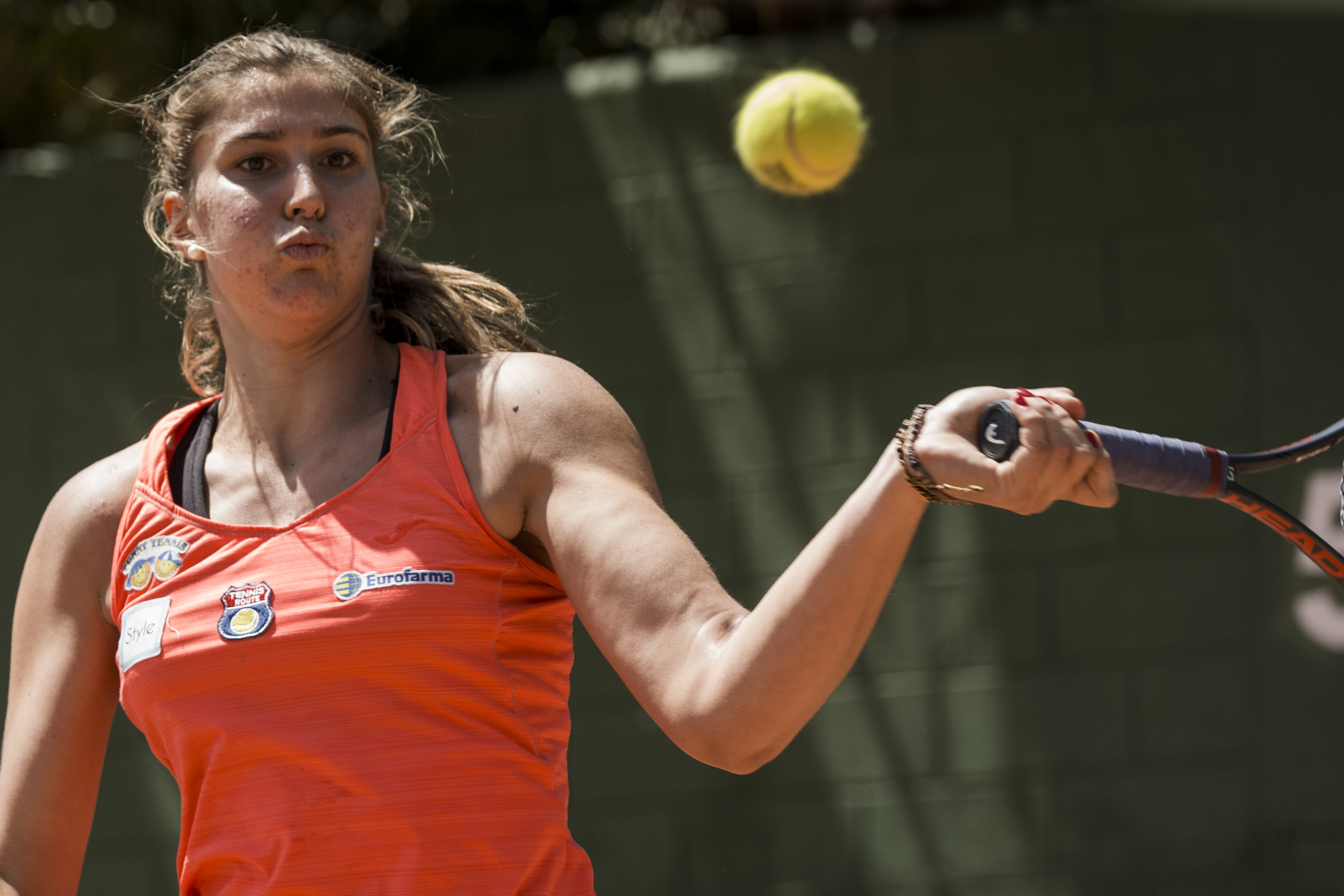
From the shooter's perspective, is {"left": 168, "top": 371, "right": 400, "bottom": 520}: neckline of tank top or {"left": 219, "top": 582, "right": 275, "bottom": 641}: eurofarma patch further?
{"left": 168, "top": 371, "right": 400, "bottom": 520}: neckline of tank top

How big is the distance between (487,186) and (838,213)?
1.05 m

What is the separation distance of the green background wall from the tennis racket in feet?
7.47

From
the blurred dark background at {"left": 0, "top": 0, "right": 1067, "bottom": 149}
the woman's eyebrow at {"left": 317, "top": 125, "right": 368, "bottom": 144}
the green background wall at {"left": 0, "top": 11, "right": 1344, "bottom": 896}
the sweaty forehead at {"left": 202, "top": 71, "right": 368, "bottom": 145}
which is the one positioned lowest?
the green background wall at {"left": 0, "top": 11, "right": 1344, "bottom": 896}

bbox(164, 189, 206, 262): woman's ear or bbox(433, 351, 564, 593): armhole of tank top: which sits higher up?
bbox(164, 189, 206, 262): woman's ear

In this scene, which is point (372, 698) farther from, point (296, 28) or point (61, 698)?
point (296, 28)

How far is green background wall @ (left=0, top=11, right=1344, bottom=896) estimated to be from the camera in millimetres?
3727

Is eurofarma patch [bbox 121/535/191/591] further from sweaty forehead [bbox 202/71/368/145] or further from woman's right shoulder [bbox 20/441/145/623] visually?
sweaty forehead [bbox 202/71/368/145]

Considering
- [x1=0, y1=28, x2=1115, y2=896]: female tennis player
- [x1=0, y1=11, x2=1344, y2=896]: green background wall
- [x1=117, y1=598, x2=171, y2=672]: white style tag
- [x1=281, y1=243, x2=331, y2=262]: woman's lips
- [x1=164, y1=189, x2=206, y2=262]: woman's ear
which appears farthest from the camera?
[x1=0, y1=11, x2=1344, y2=896]: green background wall

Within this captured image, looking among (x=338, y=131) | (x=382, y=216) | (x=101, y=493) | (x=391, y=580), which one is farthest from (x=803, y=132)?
(x=391, y=580)

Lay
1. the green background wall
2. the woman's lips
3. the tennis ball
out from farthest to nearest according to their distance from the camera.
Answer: the green background wall < the tennis ball < the woman's lips

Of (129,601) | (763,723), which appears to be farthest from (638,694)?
(129,601)

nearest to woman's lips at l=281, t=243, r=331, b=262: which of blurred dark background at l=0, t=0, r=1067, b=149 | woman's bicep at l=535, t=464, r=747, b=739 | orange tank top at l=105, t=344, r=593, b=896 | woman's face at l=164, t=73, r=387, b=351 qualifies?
woman's face at l=164, t=73, r=387, b=351

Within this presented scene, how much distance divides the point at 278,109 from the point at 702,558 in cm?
88

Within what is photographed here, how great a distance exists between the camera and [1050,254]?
3963mm
